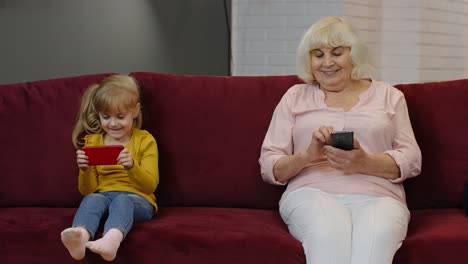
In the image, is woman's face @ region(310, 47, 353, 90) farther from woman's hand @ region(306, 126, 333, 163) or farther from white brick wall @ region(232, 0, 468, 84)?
white brick wall @ region(232, 0, 468, 84)

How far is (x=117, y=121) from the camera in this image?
247 centimetres

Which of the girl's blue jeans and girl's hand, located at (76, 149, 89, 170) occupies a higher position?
girl's hand, located at (76, 149, 89, 170)

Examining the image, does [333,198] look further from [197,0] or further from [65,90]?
[197,0]

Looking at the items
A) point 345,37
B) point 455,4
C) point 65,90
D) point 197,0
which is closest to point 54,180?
point 65,90

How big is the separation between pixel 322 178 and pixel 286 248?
0.33m

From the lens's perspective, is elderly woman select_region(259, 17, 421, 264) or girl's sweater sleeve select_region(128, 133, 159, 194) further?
girl's sweater sleeve select_region(128, 133, 159, 194)

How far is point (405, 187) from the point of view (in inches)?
102

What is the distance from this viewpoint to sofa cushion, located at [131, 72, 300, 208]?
8.63 ft

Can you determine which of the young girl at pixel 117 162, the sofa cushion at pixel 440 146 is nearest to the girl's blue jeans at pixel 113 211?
the young girl at pixel 117 162

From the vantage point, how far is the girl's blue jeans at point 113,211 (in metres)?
2.20

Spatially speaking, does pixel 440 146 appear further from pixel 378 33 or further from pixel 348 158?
pixel 378 33

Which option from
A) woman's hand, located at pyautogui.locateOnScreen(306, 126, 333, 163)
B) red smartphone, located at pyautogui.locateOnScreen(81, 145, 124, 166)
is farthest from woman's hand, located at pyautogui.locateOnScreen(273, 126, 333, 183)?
red smartphone, located at pyautogui.locateOnScreen(81, 145, 124, 166)

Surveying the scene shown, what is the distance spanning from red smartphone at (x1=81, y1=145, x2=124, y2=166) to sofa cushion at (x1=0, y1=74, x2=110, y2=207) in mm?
359

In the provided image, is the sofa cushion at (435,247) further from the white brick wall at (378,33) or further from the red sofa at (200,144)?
the white brick wall at (378,33)
